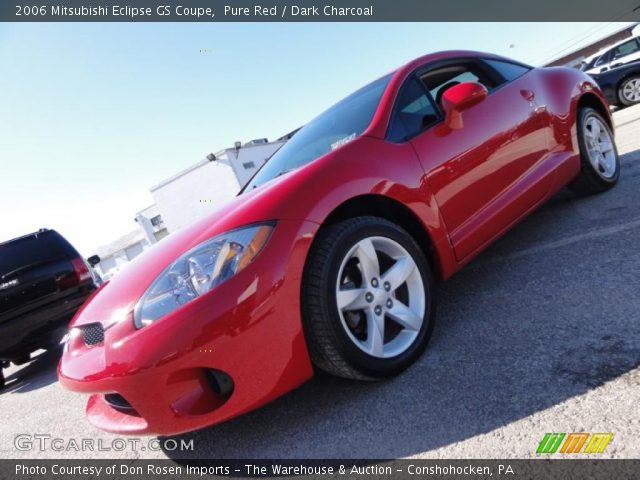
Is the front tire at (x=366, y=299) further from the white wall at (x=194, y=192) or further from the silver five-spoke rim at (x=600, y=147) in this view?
the white wall at (x=194, y=192)

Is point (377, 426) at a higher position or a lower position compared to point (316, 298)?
lower

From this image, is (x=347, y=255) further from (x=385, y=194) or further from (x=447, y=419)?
(x=447, y=419)

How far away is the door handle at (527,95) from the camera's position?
112 inches

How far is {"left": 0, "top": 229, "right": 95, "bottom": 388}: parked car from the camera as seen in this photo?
4.24m

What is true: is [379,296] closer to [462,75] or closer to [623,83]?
[462,75]

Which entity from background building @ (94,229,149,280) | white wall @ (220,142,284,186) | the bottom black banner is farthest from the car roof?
background building @ (94,229,149,280)

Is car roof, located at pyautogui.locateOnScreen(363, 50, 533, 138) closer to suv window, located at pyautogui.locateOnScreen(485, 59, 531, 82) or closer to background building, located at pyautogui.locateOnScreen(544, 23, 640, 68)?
suv window, located at pyautogui.locateOnScreen(485, 59, 531, 82)

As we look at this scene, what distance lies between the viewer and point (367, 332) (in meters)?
1.82

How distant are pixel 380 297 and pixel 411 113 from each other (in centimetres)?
112

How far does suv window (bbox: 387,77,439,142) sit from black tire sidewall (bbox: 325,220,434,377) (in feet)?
1.82

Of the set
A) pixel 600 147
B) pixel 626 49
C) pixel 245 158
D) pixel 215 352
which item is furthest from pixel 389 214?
pixel 245 158

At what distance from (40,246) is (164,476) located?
12.7ft

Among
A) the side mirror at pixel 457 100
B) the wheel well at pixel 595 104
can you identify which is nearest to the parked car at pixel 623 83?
the wheel well at pixel 595 104
